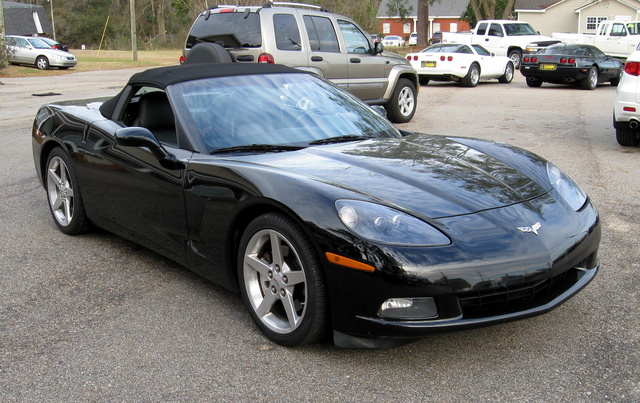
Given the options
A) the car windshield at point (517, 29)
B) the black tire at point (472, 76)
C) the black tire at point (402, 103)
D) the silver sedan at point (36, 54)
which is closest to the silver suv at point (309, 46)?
the black tire at point (402, 103)

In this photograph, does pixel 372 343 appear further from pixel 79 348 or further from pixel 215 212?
pixel 79 348

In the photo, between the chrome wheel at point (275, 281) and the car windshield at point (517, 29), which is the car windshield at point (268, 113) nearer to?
the chrome wheel at point (275, 281)

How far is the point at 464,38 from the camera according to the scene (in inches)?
1245

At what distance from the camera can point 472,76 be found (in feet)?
71.8

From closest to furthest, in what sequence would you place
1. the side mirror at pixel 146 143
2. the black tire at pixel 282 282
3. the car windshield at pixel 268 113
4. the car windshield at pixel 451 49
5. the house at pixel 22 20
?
1. the black tire at pixel 282 282
2. the side mirror at pixel 146 143
3. the car windshield at pixel 268 113
4. the car windshield at pixel 451 49
5. the house at pixel 22 20

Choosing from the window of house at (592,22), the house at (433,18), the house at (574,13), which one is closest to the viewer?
the house at (574,13)

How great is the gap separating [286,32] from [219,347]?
26.0ft

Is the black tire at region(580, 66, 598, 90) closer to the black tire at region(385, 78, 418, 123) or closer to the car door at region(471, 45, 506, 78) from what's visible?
the car door at region(471, 45, 506, 78)

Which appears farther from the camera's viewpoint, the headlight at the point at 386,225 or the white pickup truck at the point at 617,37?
the white pickup truck at the point at 617,37

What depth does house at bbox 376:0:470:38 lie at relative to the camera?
300 feet

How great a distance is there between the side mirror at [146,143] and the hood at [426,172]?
541mm

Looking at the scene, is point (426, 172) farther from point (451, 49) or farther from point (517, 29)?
point (517, 29)

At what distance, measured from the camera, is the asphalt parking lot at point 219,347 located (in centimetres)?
297

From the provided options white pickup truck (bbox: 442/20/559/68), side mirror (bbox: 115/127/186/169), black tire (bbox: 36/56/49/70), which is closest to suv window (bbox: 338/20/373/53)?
side mirror (bbox: 115/127/186/169)
